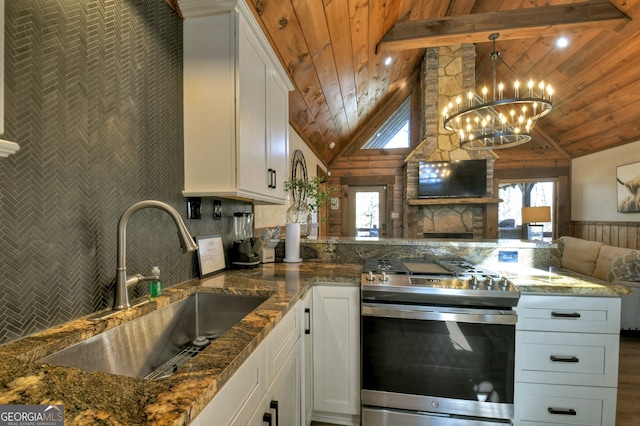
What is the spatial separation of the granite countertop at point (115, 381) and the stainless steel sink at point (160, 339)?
38 mm

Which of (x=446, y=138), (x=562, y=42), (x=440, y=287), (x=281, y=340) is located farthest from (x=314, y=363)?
(x=562, y=42)

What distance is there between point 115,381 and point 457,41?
435cm

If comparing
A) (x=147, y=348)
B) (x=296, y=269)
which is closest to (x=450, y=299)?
(x=296, y=269)

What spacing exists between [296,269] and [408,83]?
5281 millimetres

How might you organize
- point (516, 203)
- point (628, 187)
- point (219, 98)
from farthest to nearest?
point (516, 203), point (628, 187), point (219, 98)

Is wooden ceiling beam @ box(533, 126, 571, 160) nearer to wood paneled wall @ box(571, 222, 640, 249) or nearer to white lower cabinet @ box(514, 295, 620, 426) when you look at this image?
wood paneled wall @ box(571, 222, 640, 249)

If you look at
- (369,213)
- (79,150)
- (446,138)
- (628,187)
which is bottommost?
(369,213)

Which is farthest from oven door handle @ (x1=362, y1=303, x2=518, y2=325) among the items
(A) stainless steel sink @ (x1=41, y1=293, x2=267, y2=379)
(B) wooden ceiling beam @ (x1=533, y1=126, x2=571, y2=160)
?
(B) wooden ceiling beam @ (x1=533, y1=126, x2=571, y2=160)

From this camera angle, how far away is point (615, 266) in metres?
2.83

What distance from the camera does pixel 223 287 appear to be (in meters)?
1.32

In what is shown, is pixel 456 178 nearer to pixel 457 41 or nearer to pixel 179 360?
pixel 457 41

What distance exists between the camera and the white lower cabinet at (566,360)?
135cm

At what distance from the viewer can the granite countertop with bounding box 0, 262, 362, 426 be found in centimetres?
47

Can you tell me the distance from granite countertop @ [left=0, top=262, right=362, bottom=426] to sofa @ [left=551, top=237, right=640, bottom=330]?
8.69 feet
